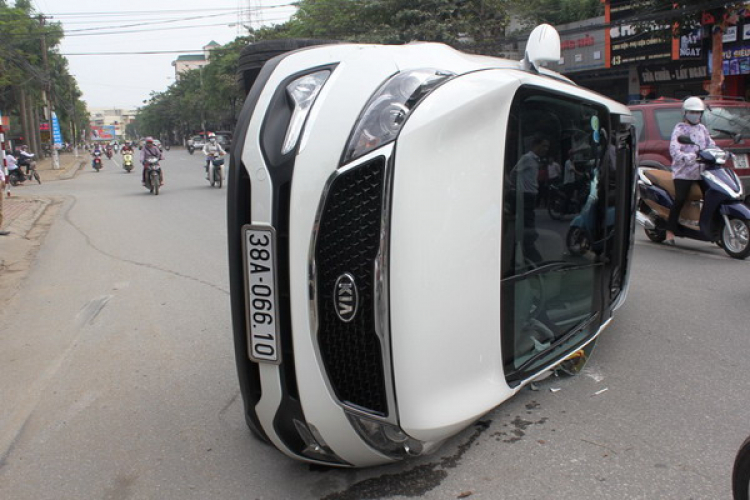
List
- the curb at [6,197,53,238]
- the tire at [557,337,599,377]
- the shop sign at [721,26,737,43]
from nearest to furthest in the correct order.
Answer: the tire at [557,337,599,377], the curb at [6,197,53,238], the shop sign at [721,26,737,43]

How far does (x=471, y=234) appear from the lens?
98.8 inches

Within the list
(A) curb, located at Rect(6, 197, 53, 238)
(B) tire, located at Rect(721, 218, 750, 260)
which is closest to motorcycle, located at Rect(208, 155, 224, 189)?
(A) curb, located at Rect(6, 197, 53, 238)

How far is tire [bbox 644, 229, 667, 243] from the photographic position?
805cm

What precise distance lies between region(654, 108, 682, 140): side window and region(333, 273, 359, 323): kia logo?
26.7 ft

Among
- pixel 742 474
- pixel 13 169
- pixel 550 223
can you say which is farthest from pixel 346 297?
pixel 13 169

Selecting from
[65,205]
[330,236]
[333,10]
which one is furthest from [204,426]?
[333,10]

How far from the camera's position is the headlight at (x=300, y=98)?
7.70 ft

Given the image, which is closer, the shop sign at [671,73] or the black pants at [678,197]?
the black pants at [678,197]

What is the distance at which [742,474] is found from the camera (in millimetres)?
2160

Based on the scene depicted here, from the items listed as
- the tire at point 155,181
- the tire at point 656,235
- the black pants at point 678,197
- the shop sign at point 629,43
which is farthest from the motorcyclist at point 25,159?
the black pants at point 678,197

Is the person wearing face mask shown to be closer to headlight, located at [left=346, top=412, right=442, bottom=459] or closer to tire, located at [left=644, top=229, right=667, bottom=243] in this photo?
tire, located at [left=644, top=229, right=667, bottom=243]

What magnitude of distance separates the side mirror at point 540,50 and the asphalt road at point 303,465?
179cm

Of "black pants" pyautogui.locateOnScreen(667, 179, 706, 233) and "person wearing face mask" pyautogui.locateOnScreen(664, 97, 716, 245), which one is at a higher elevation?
"person wearing face mask" pyautogui.locateOnScreen(664, 97, 716, 245)

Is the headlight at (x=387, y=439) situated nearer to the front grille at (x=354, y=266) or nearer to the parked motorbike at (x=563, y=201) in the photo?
the front grille at (x=354, y=266)
